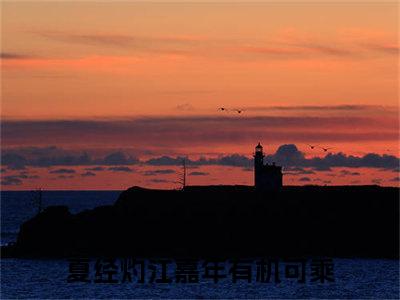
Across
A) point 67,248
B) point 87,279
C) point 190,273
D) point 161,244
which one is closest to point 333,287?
point 190,273

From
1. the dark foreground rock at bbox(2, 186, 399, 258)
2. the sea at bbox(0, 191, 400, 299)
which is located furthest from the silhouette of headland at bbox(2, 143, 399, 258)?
the sea at bbox(0, 191, 400, 299)

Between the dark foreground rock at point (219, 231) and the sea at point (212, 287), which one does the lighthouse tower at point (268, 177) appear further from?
the sea at point (212, 287)

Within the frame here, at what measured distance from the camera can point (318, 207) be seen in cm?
11681

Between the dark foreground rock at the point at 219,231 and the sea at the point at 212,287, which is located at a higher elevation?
the dark foreground rock at the point at 219,231

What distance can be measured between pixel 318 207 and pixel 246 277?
1106 inches

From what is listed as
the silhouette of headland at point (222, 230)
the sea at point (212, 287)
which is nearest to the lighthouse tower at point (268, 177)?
the silhouette of headland at point (222, 230)

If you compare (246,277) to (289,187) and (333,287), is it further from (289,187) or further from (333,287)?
(289,187)

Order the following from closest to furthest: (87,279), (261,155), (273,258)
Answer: (87,279) → (273,258) → (261,155)

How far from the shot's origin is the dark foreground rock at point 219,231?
11019 centimetres

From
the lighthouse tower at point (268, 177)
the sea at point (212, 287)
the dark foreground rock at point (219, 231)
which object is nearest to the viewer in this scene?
the sea at point (212, 287)

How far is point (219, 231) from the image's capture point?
110875mm

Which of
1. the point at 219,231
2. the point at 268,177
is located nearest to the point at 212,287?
the point at 219,231

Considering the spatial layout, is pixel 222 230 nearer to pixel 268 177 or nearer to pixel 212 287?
pixel 268 177

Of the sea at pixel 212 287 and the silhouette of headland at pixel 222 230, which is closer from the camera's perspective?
the sea at pixel 212 287
